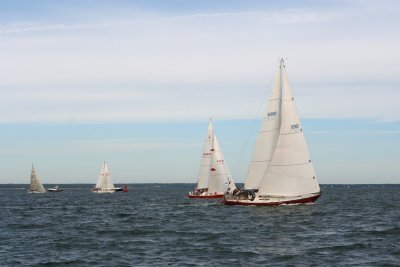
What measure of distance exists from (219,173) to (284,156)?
3434cm

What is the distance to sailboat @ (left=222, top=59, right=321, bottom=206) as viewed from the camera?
61594 millimetres

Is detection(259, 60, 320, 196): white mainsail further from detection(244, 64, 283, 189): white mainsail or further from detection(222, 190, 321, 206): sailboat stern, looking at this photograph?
detection(244, 64, 283, 189): white mainsail

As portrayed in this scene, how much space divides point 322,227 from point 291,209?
47.8 ft

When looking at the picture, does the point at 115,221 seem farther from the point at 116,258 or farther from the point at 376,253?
the point at 376,253

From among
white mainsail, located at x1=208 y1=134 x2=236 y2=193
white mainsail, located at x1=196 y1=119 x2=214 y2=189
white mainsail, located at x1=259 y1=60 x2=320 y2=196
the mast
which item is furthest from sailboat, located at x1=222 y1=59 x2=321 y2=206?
the mast

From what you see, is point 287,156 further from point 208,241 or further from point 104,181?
point 104,181

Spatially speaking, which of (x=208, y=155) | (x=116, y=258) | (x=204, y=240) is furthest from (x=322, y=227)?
(x=208, y=155)

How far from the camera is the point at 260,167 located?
219ft

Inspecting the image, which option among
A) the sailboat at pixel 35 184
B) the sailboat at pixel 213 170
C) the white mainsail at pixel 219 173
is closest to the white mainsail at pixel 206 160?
the sailboat at pixel 213 170

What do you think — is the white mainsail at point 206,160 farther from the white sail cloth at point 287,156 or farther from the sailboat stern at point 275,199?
the white sail cloth at point 287,156

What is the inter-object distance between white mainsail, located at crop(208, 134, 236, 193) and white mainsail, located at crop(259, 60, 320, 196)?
32153mm

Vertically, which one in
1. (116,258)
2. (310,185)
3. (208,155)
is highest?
(208,155)

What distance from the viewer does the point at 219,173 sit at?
95.2 metres

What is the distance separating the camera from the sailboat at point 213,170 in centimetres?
9525
